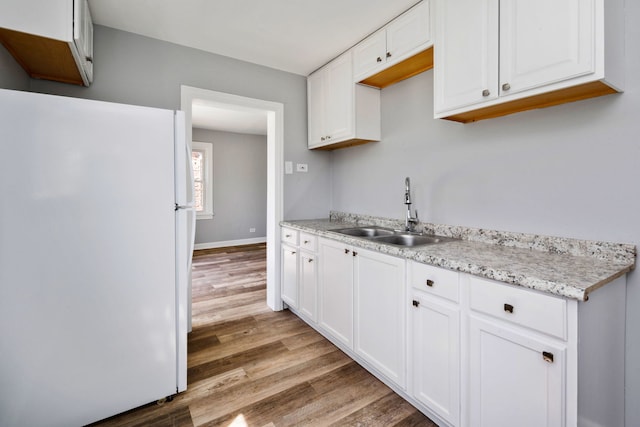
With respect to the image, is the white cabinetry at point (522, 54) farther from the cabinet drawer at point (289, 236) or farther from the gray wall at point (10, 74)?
the gray wall at point (10, 74)

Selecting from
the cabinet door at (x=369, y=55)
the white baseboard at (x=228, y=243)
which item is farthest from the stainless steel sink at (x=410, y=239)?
the white baseboard at (x=228, y=243)

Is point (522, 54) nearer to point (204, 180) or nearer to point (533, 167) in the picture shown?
point (533, 167)

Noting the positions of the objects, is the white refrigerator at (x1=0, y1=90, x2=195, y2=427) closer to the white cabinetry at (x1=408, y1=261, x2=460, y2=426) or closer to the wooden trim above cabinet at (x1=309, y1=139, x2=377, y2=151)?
the white cabinetry at (x1=408, y1=261, x2=460, y2=426)

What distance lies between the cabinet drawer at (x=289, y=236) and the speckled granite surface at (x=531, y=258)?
79cm

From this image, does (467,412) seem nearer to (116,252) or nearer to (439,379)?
(439,379)

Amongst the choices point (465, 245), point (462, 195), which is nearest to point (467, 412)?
point (465, 245)

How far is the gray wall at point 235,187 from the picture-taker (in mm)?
6199

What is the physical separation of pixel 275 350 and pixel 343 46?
2.46 meters

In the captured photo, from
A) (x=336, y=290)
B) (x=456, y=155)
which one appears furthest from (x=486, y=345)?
(x=456, y=155)

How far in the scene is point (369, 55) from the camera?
7.55 ft

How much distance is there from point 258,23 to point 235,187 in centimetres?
459

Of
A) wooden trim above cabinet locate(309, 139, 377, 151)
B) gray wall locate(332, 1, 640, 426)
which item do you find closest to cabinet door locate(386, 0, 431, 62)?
gray wall locate(332, 1, 640, 426)

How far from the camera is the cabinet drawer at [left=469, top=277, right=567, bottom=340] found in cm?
101

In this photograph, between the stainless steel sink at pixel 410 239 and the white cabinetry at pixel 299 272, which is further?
the white cabinetry at pixel 299 272
